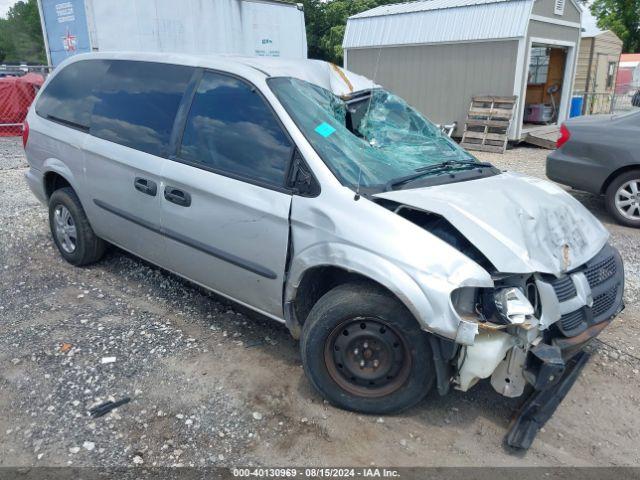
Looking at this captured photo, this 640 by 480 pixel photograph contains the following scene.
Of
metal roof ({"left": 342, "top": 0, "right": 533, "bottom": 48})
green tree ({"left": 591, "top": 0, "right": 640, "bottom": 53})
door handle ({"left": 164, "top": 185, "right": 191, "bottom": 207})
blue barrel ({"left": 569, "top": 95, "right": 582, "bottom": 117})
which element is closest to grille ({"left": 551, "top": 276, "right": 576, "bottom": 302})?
door handle ({"left": 164, "top": 185, "right": 191, "bottom": 207})

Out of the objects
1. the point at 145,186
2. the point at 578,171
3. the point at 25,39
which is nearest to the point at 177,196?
the point at 145,186

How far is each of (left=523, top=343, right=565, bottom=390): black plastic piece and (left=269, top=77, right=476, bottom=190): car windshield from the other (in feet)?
3.88

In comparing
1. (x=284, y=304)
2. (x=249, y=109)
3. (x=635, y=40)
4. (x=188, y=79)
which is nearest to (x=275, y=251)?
(x=284, y=304)

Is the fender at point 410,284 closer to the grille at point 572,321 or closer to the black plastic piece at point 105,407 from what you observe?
the grille at point 572,321

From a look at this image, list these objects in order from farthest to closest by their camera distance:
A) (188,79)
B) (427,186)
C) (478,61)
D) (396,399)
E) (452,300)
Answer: (478,61)
(188,79)
(427,186)
(396,399)
(452,300)

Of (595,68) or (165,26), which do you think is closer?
(165,26)

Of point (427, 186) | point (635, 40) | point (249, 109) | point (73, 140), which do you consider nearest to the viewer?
point (427, 186)

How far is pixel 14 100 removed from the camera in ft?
40.9

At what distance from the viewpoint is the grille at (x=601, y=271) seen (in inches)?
120

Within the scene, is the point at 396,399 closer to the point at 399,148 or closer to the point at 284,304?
the point at 284,304

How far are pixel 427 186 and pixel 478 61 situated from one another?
35.8 feet

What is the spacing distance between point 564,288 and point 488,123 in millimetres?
10612

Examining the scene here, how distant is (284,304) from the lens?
318cm

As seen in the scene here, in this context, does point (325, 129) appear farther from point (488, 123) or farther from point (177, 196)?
point (488, 123)
